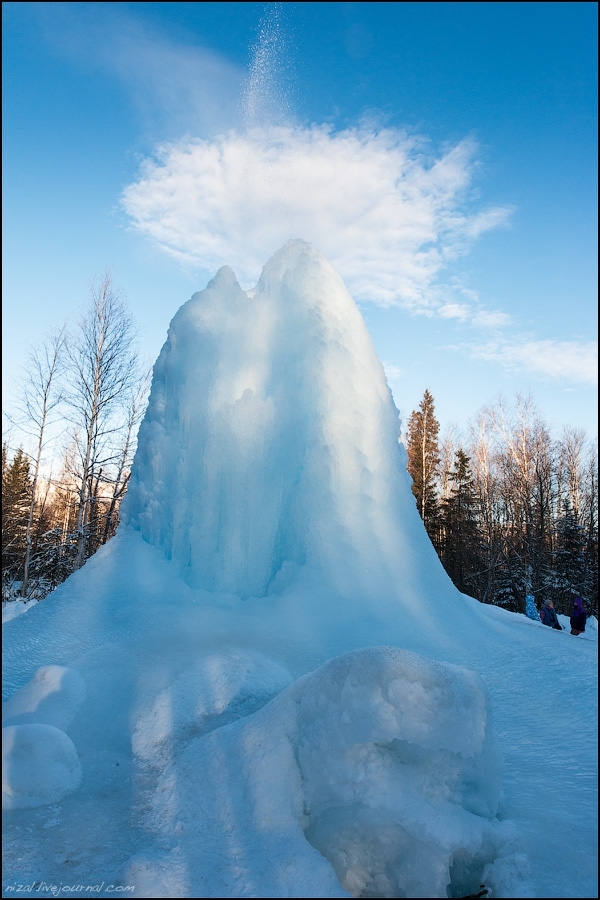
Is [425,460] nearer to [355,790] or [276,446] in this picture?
[276,446]

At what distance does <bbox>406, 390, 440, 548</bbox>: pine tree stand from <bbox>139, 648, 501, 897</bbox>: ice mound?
57.5 feet

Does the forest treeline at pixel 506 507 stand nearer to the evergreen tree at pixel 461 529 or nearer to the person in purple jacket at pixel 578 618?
→ the evergreen tree at pixel 461 529

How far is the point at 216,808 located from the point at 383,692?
1.21 metres

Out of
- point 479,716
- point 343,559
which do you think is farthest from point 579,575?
point 479,716

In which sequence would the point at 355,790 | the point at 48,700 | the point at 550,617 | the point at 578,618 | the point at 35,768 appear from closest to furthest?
the point at 355,790 → the point at 35,768 → the point at 48,700 → the point at 578,618 → the point at 550,617

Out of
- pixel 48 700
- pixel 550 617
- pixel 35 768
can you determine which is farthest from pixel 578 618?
pixel 35 768

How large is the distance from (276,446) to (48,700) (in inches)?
163

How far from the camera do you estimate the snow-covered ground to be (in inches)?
111

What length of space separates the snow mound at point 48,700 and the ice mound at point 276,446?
2.60 metres

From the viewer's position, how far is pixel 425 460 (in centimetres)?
2327

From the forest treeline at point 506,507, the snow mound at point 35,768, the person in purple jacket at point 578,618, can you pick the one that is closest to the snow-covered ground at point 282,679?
the snow mound at point 35,768

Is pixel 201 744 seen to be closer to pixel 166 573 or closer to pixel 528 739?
pixel 528 739

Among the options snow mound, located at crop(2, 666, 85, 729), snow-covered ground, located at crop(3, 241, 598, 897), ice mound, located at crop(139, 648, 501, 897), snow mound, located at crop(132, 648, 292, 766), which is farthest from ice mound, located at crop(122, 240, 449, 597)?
ice mound, located at crop(139, 648, 501, 897)

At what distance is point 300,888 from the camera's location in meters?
2.48
